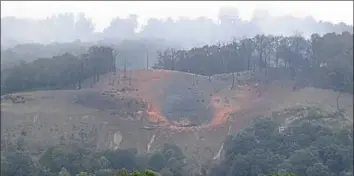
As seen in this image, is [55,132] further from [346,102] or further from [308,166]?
[346,102]

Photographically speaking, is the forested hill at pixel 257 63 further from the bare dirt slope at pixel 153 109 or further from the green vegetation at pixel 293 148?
the green vegetation at pixel 293 148

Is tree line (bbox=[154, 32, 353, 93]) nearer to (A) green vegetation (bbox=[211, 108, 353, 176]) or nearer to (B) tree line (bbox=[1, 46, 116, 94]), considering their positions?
(B) tree line (bbox=[1, 46, 116, 94])

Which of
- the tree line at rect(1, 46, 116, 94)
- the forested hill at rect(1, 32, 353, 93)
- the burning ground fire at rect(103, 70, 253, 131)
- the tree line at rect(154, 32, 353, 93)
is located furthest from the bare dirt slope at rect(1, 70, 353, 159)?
the tree line at rect(154, 32, 353, 93)

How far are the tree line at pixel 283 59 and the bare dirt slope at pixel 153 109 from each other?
252 cm

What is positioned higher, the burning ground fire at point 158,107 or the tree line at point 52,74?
the tree line at point 52,74

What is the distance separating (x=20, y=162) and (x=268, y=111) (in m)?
21.0

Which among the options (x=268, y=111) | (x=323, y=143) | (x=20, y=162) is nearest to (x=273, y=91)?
(x=268, y=111)

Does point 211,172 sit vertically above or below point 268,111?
below

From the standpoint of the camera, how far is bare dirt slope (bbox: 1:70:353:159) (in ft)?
127

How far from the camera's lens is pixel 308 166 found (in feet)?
103

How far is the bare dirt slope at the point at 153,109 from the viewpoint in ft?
127

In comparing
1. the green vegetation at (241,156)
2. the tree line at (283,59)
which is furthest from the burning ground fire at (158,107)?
the green vegetation at (241,156)

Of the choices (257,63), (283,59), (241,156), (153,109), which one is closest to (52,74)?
(153,109)

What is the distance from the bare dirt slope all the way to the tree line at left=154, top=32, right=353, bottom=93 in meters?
2.52
